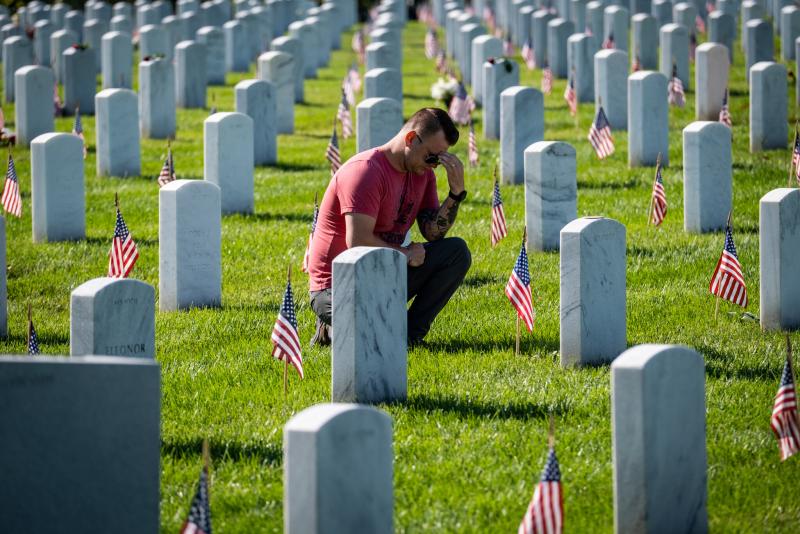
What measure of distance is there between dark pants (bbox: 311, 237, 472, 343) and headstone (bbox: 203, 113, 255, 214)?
195 inches

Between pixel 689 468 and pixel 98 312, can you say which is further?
pixel 98 312

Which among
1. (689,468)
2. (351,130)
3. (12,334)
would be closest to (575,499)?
(689,468)

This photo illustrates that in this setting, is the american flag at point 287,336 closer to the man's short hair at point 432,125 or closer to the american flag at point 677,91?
the man's short hair at point 432,125

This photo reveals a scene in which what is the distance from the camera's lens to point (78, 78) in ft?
70.2

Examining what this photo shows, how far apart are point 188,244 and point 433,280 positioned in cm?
213

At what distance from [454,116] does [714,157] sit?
262 inches

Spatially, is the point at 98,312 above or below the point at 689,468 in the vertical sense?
above

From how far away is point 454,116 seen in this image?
61.0 ft

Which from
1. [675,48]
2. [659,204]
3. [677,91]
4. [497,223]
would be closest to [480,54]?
[675,48]

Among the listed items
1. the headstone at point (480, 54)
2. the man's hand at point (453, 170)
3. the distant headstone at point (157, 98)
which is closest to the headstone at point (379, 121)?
the man's hand at point (453, 170)

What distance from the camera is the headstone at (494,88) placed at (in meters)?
18.2

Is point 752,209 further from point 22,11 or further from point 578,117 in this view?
point 22,11

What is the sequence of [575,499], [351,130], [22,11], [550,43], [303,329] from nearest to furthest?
[575,499]
[303,329]
[351,130]
[550,43]
[22,11]

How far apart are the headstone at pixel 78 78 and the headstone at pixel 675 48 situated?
28.2ft
